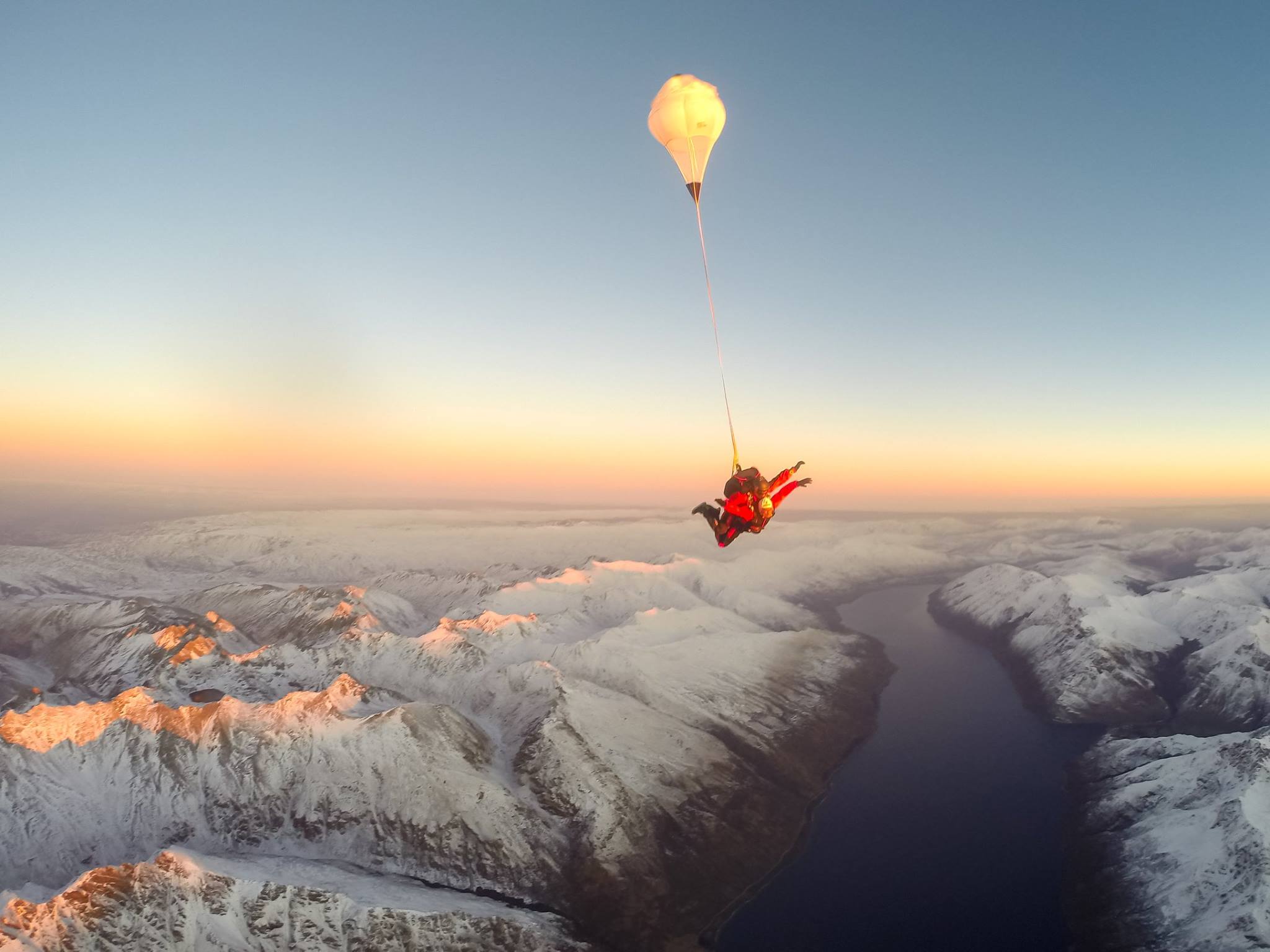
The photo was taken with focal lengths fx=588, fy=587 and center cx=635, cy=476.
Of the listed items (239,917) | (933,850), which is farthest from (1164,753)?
(239,917)

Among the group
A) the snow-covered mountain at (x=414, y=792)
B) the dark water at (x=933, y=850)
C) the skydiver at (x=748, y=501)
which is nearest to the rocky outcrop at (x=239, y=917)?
the snow-covered mountain at (x=414, y=792)

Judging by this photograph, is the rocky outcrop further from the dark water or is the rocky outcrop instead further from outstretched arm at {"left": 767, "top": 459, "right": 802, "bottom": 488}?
outstretched arm at {"left": 767, "top": 459, "right": 802, "bottom": 488}

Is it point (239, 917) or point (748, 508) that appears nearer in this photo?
point (748, 508)

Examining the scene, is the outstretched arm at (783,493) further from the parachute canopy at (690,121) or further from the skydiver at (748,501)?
the parachute canopy at (690,121)

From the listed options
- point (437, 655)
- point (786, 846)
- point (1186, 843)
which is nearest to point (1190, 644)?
point (1186, 843)

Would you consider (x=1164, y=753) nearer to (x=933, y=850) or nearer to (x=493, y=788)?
(x=933, y=850)

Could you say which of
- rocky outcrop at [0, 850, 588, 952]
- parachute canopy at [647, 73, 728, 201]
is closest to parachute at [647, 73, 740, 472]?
parachute canopy at [647, 73, 728, 201]
